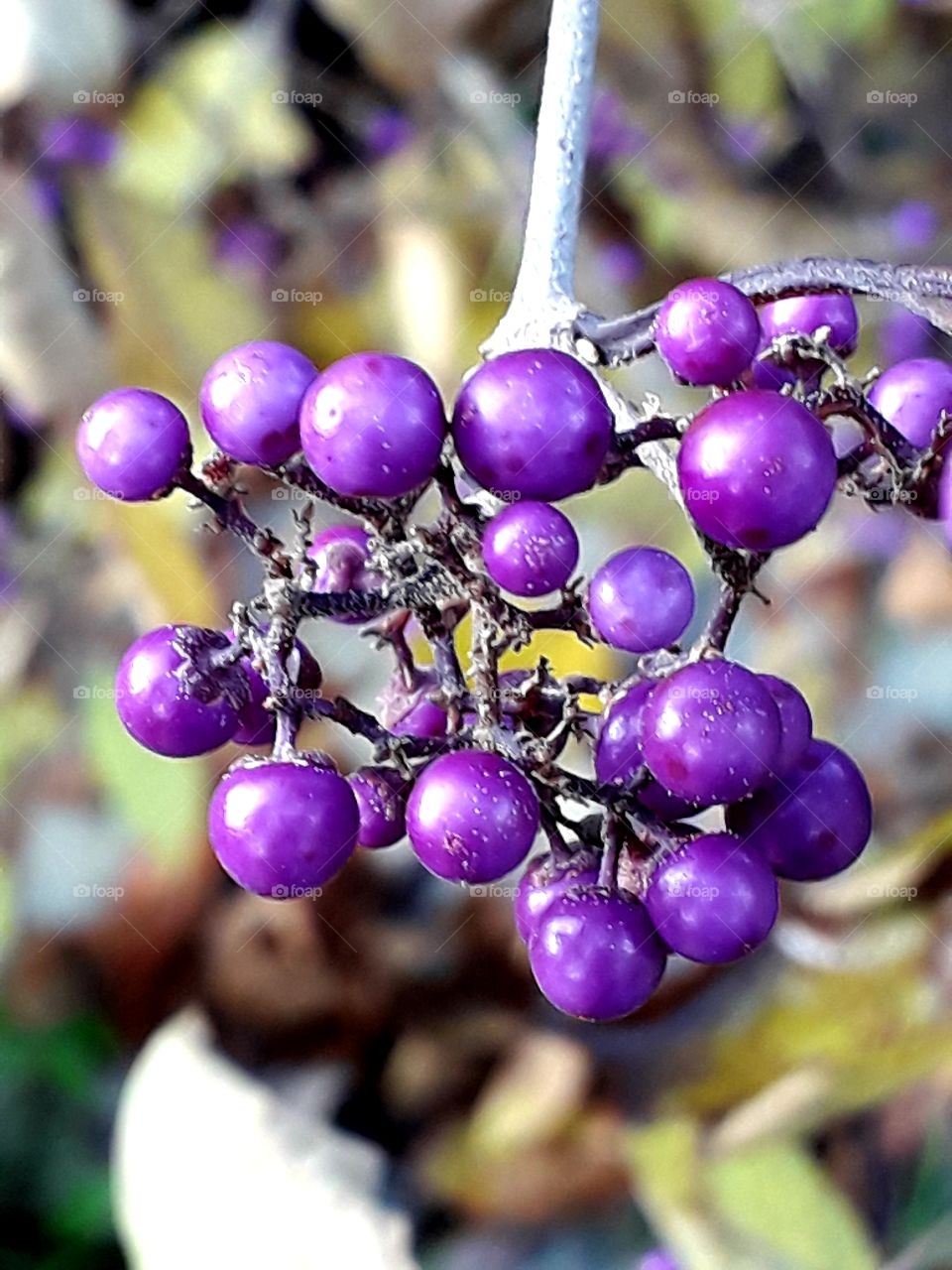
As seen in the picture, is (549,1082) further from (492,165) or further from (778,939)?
(492,165)

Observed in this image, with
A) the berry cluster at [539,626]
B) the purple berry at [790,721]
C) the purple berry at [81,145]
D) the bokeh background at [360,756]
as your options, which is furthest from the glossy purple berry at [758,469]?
the purple berry at [81,145]

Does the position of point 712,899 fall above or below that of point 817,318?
below

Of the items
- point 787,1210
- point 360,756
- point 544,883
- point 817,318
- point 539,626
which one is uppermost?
point 817,318

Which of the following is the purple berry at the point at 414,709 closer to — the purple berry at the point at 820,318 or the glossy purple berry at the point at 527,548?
the glossy purple berry at the point at 527,548

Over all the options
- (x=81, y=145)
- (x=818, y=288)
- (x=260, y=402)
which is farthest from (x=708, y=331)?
(x=81, y=145)

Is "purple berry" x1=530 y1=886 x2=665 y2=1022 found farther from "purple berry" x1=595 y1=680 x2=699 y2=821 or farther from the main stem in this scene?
the main stem

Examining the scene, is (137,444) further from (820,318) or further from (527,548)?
(820,318)
